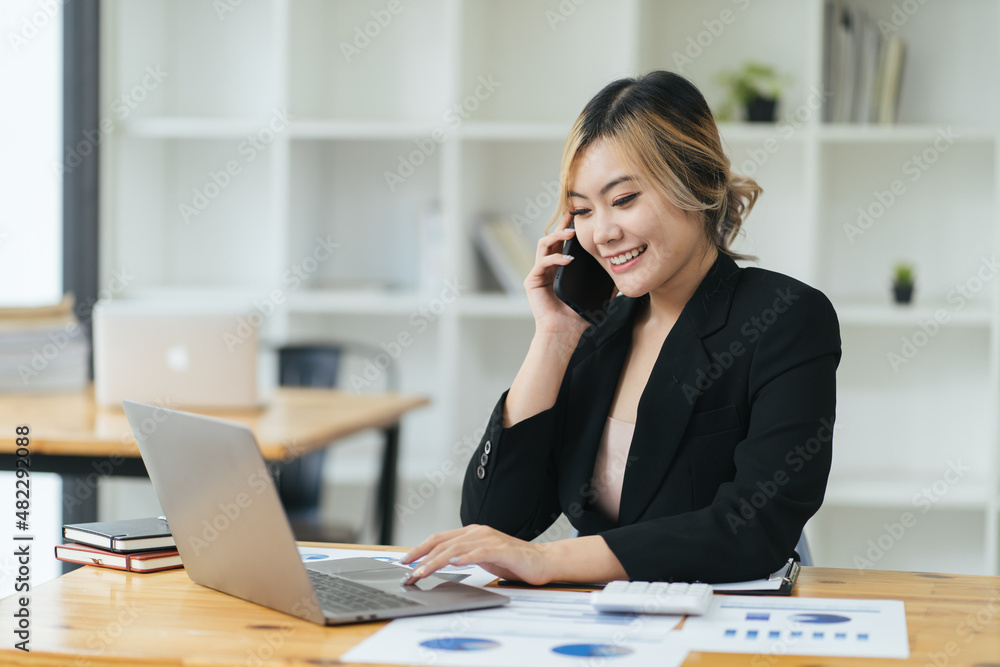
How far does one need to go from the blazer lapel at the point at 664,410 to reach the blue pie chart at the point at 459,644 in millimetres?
533

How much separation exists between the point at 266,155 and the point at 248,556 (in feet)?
9.39

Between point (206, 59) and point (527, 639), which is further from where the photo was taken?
point (206, 59)

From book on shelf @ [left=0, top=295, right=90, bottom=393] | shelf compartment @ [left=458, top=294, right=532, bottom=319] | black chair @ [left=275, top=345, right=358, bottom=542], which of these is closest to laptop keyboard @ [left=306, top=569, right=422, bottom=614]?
black chair @ [left=275, top=345, right=358, bottom=542]

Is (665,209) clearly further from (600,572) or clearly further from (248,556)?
(248,556)

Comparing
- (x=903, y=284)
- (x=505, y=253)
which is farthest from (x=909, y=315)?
(x=505, y=253)

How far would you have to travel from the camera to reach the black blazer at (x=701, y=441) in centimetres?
127

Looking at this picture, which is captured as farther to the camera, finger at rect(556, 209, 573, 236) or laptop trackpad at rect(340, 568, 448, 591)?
finger at rect(556, 209, 573, 236)

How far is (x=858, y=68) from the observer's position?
3236 millimetres

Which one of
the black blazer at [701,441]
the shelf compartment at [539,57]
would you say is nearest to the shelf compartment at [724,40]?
the shelf compartment at [539,57]

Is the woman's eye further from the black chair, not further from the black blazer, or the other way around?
the black chair

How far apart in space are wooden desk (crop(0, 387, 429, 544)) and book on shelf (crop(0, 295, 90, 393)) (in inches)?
1.7

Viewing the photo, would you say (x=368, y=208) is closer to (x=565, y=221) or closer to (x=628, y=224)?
(x=565, y=221)

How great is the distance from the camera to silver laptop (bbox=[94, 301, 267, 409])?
8.56 ft

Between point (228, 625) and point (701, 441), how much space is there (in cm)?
70
